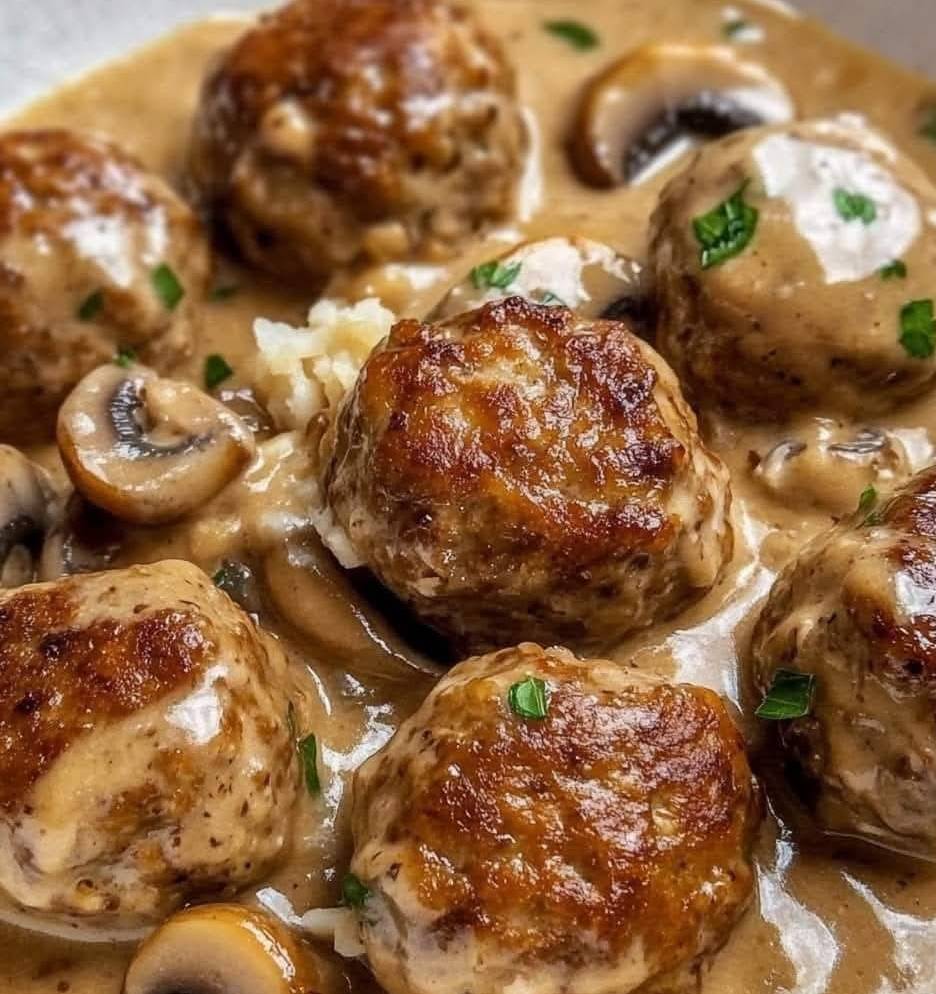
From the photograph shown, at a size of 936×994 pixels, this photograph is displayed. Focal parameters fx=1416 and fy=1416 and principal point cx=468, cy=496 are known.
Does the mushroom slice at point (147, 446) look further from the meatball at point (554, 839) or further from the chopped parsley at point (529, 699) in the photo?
the chopped parsley at point (529, 699)

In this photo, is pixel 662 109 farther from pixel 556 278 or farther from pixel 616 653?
pixel 616 653

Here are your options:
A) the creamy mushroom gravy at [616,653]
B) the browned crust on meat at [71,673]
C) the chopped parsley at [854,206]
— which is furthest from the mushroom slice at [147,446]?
the chopped parsley at [854,206]

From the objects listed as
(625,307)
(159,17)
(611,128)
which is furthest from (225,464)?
(159,17)

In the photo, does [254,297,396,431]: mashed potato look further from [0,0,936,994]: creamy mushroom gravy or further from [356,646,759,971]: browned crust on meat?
[356,646,759,971]: browned crust on meat

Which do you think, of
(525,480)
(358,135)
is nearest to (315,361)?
(358,135)

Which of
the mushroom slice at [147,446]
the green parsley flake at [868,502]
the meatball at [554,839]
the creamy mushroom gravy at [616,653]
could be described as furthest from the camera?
the mushroom slice at [147,446]
